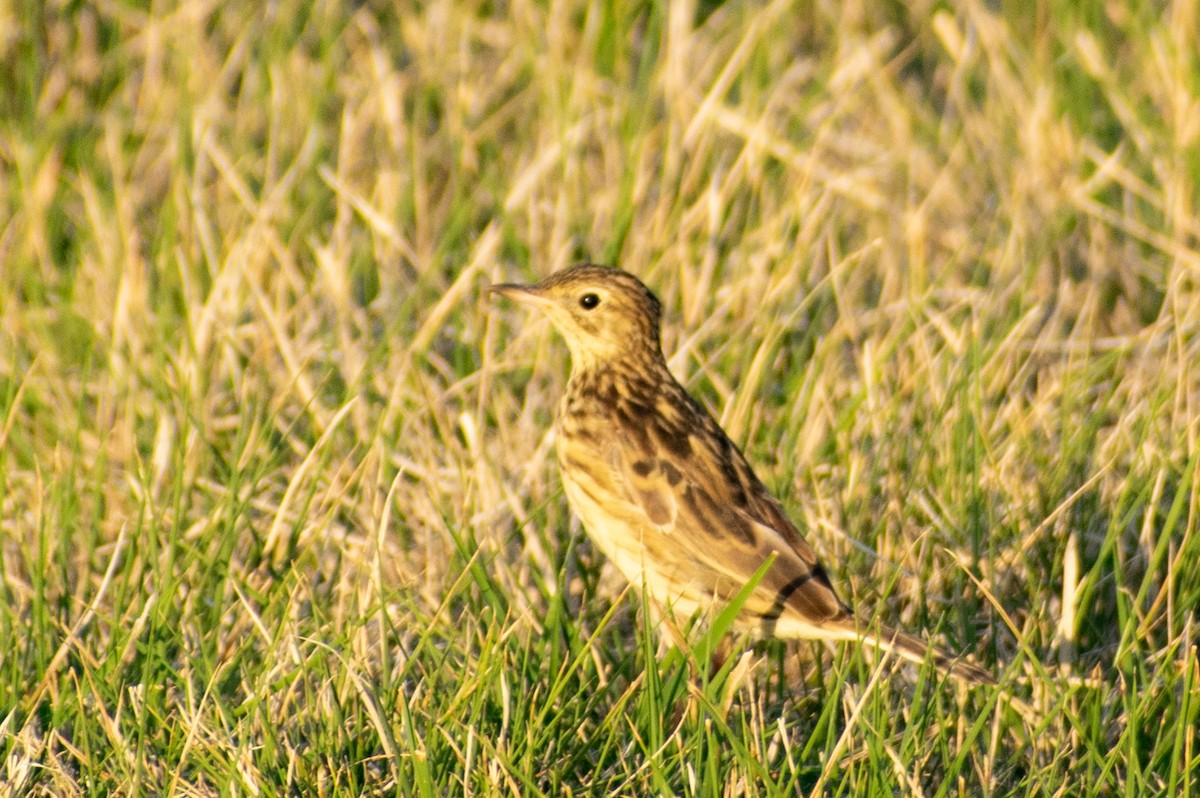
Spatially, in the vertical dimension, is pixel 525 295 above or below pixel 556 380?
above

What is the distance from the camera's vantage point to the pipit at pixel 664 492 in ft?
17.6

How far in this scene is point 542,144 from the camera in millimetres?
8836

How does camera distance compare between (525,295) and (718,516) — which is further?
(525,295)

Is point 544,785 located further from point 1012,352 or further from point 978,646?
point 1012,352

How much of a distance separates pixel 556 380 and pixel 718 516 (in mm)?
1826

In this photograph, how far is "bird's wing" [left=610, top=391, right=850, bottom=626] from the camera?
538 cm

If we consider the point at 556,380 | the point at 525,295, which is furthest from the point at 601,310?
the point at 556,380

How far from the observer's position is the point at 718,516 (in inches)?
223

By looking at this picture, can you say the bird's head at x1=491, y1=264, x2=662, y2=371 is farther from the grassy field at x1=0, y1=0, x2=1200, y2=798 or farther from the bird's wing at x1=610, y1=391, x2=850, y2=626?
the grassy field at x1=0, y1=0, x2=1200, y2=798

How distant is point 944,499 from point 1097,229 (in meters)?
2.56

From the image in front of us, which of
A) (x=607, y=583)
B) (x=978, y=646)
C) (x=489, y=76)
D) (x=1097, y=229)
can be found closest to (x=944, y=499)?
(x=978, y=646)

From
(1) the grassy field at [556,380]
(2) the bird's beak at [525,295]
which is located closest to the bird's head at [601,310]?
(2) the bird's beak at [525,295]

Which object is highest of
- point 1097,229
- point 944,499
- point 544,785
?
point 1097,229

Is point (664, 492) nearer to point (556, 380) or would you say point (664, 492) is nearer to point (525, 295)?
point (525, 295)
